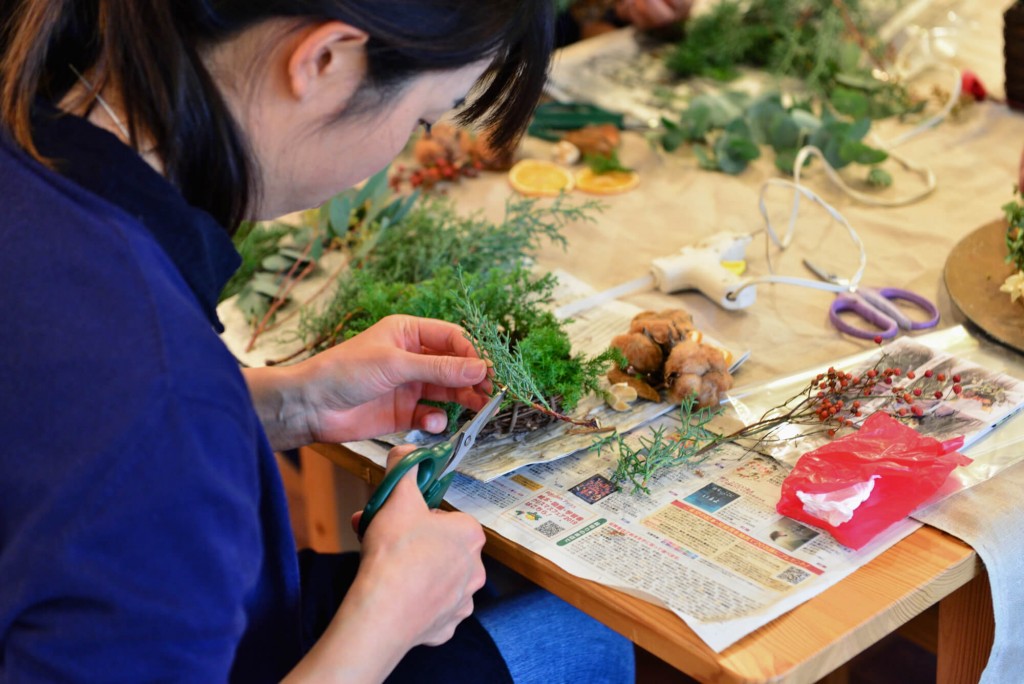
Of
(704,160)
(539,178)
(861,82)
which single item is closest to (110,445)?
(539,178)

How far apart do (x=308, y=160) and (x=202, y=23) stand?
0.43 feet

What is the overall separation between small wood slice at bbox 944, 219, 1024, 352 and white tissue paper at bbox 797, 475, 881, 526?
0.38 metres

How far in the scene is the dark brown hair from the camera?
0.71 metres

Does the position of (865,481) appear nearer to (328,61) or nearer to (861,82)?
(328,61)

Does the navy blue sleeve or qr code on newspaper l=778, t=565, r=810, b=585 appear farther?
qr code on newspaper l=778, t=565, r=810, b=585

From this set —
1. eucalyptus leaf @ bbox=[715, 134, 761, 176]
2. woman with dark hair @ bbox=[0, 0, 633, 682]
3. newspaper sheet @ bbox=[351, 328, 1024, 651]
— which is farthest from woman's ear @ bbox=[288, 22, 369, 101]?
eucalyptus leaf @ bbox=[715, 134, 761, 176]

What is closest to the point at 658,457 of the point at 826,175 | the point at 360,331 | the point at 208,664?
the point at 360,331

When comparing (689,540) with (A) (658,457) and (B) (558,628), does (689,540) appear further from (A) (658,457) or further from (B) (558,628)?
(B) (558,628)

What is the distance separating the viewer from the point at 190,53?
0.71 m

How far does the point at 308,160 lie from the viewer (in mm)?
801

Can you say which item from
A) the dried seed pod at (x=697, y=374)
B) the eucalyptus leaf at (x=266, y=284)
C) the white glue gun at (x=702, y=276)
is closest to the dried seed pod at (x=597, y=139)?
the white glue gun at (x=702, y=276)

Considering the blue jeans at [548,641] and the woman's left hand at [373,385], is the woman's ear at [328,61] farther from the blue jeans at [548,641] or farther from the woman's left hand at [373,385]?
the blue jeans at [548,641]

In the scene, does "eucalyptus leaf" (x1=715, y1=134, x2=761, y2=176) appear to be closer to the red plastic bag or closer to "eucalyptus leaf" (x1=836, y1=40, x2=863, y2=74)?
"eucalyptus leaf" (x1=836, y1=40, x2=863, y2=74)

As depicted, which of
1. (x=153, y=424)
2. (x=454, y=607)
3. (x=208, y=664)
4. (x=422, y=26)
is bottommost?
(x=454, y=607)
